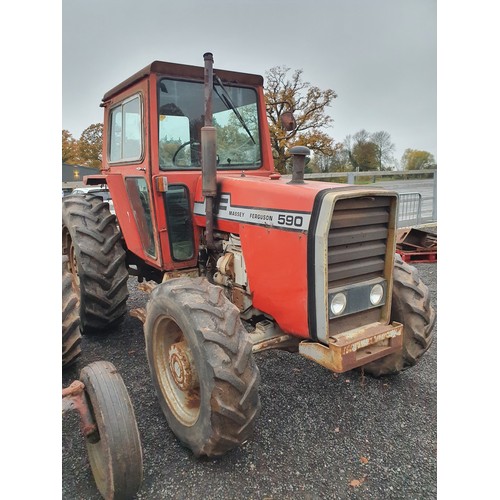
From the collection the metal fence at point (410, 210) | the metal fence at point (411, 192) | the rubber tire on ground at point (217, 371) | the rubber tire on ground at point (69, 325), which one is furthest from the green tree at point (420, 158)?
the metal fence at point (410, 210)

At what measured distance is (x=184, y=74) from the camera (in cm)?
334

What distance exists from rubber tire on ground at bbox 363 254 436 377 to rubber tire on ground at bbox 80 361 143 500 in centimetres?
196

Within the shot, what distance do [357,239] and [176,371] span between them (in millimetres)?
1422

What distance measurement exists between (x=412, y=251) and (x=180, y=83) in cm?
527

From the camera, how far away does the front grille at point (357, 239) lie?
2506mm

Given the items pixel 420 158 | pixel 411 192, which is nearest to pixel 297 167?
pixel 420 158

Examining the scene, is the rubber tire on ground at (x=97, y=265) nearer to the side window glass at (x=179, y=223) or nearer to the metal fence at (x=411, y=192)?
the side window glass at (x=179, y=223)

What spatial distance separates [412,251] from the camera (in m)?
7.20

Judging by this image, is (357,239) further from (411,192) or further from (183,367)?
(411,192)

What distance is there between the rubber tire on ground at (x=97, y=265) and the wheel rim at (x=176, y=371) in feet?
4.08

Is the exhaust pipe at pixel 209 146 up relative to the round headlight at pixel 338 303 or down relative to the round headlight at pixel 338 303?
up

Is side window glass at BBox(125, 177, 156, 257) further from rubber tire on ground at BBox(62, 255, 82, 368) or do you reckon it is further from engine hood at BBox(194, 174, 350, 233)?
rubber tire on ground at BBox(62, 255, 82, 368)

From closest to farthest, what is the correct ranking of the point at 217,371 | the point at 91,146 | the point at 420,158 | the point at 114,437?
the point at 114,437 < the point at 217,371 < the point at 420,158 < the point at 91,146

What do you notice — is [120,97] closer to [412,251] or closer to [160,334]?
[160,334]
